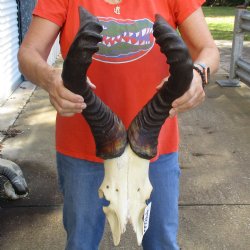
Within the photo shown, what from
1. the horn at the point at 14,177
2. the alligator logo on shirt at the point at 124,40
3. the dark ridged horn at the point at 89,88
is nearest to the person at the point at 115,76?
the alligator logo on shirt at the point at 124,40

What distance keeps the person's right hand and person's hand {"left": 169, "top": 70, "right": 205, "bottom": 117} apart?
303 mm

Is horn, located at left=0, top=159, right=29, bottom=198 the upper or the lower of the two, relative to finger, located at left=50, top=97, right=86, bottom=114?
lower

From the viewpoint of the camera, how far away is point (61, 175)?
85.9 inches

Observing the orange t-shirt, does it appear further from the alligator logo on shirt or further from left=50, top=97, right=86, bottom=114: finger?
left=50, top=97, right=86, bottom=114: finger

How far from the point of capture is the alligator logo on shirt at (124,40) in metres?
1.86

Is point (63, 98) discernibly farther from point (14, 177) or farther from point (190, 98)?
point (14, 177)

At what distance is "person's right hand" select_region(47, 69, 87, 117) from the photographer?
1458mm

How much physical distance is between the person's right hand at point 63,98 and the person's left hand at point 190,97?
0.27 meters

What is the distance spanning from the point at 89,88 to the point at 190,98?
1.12 feet

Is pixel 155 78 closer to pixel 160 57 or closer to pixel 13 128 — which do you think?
pixel 160 57

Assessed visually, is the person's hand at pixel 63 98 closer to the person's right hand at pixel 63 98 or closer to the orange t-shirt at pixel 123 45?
the person's right hand at pixel 63 98

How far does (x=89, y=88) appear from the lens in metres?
1.47

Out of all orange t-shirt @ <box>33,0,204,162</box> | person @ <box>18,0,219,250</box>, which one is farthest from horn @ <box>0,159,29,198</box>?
orange t-shirt @ <box>33,0,204,162</box>

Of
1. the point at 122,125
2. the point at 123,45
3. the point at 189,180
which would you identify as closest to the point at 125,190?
the point at 122,125
